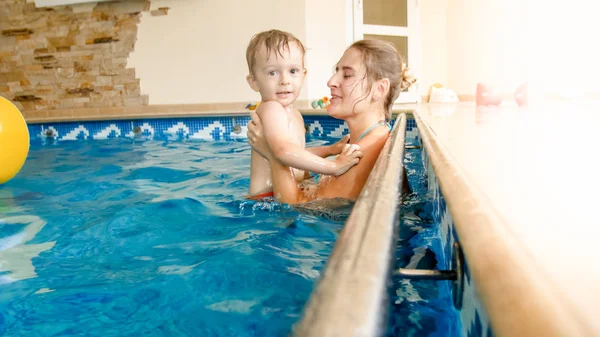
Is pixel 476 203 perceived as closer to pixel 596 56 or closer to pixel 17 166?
pixel 17 166

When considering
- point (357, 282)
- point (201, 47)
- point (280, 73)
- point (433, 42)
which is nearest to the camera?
point (357, 282)

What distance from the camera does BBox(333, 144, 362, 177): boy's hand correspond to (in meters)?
2.11

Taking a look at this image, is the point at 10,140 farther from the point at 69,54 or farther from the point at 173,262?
the point at 69,54

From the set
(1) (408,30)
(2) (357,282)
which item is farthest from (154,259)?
(1) (408,30)

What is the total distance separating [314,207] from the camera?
2.21m

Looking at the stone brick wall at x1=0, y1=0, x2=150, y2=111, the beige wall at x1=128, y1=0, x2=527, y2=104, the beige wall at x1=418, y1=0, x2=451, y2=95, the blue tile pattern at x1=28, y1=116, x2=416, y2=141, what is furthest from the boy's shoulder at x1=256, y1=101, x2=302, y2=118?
the beige wall at x1=418, y1=0, x2=451, y2=95

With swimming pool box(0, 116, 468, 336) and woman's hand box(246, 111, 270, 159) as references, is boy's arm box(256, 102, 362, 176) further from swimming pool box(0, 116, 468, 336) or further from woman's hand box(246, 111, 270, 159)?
swimming pool box(0, 116, 468, 336)

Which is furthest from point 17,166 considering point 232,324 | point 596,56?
point 596,56

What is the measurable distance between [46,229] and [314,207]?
4.13ft

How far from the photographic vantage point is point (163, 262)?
1706 millimetres

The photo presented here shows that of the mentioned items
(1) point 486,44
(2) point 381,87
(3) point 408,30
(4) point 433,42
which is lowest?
(2) point 381,87

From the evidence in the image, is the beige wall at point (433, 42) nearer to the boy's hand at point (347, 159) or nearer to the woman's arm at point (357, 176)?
the woman's arm at point (357, 176)

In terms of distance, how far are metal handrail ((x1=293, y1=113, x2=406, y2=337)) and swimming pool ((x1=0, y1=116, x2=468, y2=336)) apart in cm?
61

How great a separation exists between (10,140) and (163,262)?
6.99 feet
